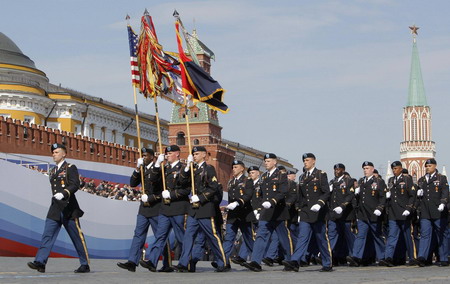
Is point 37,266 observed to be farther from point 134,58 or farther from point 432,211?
point 432,211

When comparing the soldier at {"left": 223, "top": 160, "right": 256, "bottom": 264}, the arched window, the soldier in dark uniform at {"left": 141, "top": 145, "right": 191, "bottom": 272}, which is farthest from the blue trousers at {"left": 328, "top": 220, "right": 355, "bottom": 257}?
the arched window

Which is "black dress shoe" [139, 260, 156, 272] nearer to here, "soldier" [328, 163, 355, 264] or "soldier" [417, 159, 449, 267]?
"soldier" [328, 163, 355, 264]

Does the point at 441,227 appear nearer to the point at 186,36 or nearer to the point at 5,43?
the point at 186,36

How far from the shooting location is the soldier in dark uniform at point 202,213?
15.9 m

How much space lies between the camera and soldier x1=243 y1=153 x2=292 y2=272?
1623cm

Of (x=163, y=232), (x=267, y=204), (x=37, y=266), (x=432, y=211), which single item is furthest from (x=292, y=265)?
(x=37, y=266)

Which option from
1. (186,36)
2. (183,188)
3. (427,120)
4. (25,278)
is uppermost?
(427,120)

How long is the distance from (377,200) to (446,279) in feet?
19.3

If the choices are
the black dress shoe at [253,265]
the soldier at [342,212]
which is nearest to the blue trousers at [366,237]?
the soldier at [342,212]

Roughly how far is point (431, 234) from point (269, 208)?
3481mm

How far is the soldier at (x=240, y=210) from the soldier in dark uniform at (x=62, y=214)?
363 cm

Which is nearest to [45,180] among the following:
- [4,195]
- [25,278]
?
[4,195]

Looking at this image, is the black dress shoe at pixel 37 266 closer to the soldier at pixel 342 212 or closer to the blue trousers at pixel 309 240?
the blue trousers at pixel 309 240

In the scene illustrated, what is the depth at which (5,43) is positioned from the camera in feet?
230
